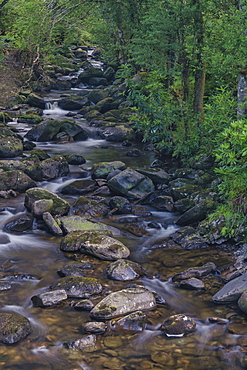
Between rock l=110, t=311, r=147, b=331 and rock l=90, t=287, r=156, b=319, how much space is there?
0.15 metres

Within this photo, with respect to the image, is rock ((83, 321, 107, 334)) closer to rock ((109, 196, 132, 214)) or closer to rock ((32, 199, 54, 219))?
rock ((32, 199, 54, 219))

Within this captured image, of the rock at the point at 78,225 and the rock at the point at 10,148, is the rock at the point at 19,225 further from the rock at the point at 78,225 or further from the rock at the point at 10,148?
the rock at the point at 10,148

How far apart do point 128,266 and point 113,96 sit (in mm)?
18384

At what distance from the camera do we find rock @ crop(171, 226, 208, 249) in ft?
27.1

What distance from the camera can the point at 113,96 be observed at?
24.2 metres

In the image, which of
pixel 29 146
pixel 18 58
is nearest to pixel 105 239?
pixel 29 146

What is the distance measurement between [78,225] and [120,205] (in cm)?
181

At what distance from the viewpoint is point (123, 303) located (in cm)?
588

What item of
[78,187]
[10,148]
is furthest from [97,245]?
[10,148]

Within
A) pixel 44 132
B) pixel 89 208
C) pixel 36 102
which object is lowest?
pixel 89 208

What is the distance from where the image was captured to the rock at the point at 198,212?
361 inches

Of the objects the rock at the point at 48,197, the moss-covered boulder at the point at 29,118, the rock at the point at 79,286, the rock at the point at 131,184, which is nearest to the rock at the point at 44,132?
the moss-covered boulder at the point at 29,118

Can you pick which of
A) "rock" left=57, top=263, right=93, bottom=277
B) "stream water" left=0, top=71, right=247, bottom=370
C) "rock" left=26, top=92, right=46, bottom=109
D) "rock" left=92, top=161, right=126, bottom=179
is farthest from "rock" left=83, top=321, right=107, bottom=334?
"rock" left=26, top=92, right=46, bottom=109

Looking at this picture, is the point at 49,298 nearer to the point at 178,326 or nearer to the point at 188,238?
the point at 178,326
